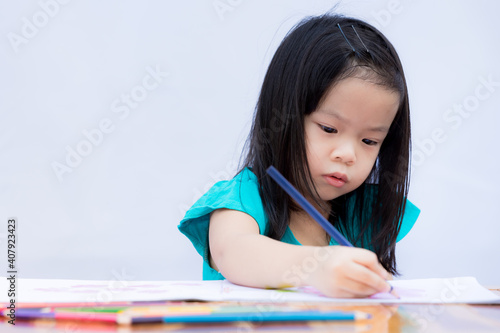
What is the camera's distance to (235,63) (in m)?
1.24

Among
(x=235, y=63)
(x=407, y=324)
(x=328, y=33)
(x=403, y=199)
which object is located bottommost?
(x=407, y=324)

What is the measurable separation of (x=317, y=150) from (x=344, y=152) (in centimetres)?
3

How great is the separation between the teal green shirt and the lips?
0.09 metres

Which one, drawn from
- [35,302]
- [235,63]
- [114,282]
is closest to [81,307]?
[35,302]

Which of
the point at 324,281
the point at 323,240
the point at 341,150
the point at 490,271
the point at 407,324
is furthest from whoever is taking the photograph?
the point at 490,271

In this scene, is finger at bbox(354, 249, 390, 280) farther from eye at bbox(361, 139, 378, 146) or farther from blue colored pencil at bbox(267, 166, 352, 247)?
eye at bbox(361, 139, 378, 146)

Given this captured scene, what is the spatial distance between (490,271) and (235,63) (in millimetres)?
689

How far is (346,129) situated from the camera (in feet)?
2.15

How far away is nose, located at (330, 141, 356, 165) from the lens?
65cm

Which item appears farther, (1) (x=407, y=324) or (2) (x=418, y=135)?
(2) (x=418, y=135)

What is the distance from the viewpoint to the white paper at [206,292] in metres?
0.43

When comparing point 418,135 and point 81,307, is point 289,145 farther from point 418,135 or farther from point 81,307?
point 418,135

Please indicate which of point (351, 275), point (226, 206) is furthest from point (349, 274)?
point (226, 206)

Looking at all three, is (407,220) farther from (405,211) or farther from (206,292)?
(206,292)
